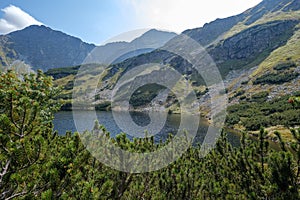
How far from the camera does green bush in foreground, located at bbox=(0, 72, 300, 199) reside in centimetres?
529

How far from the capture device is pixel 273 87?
128750 millimetres

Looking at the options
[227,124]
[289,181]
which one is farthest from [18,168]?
[227,124]

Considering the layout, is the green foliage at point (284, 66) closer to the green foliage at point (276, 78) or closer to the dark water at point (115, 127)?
the green foliage at point (276, 78)

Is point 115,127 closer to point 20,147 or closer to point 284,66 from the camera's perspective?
point 20,147

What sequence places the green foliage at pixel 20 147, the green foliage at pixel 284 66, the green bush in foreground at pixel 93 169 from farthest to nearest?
the green foliage at pixel 284 66
the green bush in foreground at pixel 93 169
the green foliage at pixel 20 147

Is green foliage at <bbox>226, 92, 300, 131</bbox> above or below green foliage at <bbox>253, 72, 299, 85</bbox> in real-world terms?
below

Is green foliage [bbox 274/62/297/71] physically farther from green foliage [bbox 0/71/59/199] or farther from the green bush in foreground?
green foliage [bbox 0/71/59/199]

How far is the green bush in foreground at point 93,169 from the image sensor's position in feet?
17.3

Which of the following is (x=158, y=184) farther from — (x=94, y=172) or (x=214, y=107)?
(x=214, y=107)

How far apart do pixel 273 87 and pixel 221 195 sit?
13666 cm

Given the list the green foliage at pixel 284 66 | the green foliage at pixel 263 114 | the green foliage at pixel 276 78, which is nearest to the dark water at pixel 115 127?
the green foliage at pixel 263 114

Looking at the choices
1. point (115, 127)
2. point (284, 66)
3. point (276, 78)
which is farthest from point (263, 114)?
point (284, 66)

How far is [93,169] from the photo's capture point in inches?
329

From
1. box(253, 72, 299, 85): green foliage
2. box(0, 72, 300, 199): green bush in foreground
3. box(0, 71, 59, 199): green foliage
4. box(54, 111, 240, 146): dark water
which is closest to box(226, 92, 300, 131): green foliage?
box(54, 111, 240, 146): dark water
